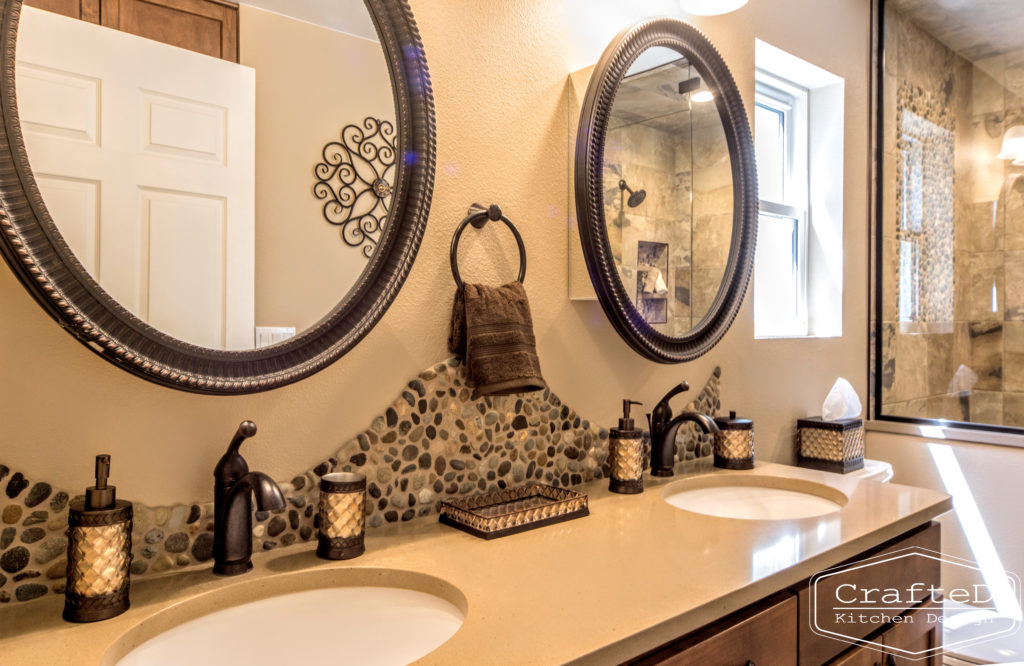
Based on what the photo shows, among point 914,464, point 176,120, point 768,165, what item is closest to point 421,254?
point 176,120

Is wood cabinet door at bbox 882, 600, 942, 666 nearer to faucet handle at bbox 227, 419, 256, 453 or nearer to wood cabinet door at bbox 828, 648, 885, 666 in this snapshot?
wood cabinet door at bbox 828, 648, 885, 666

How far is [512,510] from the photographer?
49.9 inches

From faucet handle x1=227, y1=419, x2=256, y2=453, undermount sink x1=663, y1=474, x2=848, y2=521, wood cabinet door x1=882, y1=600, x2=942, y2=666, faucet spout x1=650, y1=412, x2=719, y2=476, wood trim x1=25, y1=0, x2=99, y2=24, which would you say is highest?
wood trim x1=25, y1=0, x2=99, y2=24

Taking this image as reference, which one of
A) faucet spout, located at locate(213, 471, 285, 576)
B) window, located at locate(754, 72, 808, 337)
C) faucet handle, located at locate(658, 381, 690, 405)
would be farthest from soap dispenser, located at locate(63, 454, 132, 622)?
window, located at locate(754, 72, 808, 337)

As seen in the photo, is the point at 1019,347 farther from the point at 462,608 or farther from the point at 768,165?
the point at 462,608

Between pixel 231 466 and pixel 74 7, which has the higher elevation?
pixel 74 7

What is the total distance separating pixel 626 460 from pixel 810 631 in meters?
0.48

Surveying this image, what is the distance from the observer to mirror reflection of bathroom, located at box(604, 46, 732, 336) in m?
1.58

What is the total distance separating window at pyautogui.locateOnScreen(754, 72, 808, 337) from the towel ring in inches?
44.6

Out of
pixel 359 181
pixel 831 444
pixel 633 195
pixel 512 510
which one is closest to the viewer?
pixel 359 181

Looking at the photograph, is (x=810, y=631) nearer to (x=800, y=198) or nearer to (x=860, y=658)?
(x=860, y=658)

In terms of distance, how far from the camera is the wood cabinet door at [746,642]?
35.4 inches

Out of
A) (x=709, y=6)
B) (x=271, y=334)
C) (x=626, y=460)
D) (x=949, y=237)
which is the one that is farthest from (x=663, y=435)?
(x=949, y=237)

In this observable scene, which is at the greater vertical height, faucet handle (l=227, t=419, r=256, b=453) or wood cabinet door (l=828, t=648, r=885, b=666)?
faucet handle (l=227, t=419, r=256, b=453)
